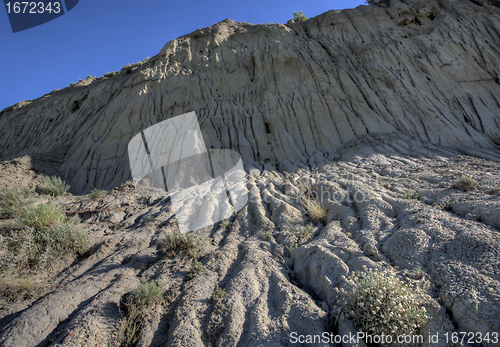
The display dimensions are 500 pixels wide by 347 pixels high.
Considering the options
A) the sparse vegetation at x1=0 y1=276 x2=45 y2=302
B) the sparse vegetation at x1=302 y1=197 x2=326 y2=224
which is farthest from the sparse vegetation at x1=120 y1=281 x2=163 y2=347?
the sparse vegetation at x1=302 y1=197 x2=326 y2=224

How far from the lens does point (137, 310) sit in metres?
3.87

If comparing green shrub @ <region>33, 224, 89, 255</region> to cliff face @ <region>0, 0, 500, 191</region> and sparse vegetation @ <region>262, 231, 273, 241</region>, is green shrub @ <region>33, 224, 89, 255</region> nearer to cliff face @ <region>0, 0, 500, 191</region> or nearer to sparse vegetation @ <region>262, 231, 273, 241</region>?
sparse vegetation @ <region>262, 231, 273, 241</region>

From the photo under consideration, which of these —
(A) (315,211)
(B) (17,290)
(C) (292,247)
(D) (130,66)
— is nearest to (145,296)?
(B) (17,290)

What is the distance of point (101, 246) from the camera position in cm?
581

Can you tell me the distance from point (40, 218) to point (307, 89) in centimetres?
1249

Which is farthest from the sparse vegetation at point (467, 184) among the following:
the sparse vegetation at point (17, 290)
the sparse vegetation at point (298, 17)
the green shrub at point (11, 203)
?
the sparse vegetation at point (298, 17)

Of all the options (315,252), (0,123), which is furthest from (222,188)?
(0,123)

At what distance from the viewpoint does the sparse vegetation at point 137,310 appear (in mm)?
3588

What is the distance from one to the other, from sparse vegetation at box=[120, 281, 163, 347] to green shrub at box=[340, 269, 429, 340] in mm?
2932

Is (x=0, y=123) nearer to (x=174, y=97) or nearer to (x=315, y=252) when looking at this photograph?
(x=174, y=97)

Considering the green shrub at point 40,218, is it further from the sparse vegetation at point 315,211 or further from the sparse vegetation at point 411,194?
the sparse vegetation at point 411,194

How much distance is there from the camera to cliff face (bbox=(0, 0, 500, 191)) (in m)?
12.0

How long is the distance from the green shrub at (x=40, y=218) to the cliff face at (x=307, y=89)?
5184mm

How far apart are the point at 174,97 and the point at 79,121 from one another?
6999 millimetres
